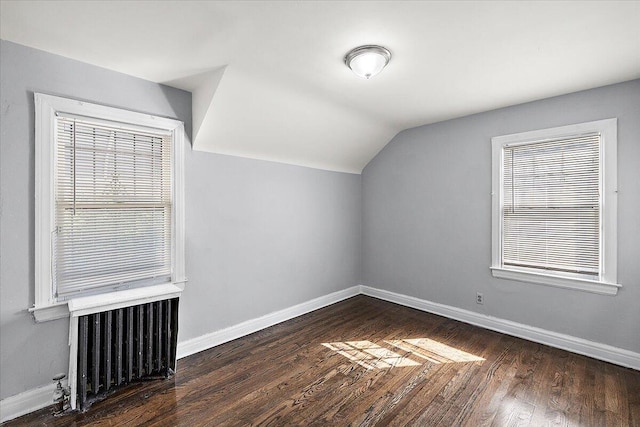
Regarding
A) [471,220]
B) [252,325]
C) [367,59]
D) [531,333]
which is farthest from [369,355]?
[367,59]

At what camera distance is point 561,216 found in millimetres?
2984

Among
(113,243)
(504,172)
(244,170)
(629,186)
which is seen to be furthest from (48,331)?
(629,186)

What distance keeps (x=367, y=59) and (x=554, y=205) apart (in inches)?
96.7

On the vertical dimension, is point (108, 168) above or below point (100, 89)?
below

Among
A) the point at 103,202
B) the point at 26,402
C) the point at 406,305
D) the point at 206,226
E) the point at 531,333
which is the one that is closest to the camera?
the point at 26,402

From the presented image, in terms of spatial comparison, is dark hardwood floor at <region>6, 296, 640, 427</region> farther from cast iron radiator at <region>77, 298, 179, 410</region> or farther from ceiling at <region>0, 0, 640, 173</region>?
ceiling at <region>0, 0, 640, 173</region>

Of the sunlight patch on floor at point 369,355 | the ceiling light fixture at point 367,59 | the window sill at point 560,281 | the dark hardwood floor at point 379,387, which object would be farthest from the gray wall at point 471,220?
the ceiling light fixture at point 367,59

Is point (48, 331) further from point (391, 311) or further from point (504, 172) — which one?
point (504, 172)

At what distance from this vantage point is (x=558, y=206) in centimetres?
300

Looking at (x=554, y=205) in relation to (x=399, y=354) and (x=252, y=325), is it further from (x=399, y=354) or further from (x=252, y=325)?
(x=252, y=325)

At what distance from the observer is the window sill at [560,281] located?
8.90ft

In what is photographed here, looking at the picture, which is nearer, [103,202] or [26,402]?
[26,402]

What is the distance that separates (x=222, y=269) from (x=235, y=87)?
1.78 meters

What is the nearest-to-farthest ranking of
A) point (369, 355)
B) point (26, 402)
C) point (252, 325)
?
point (26, 402) → point (369, 355) → point (252, 325)
